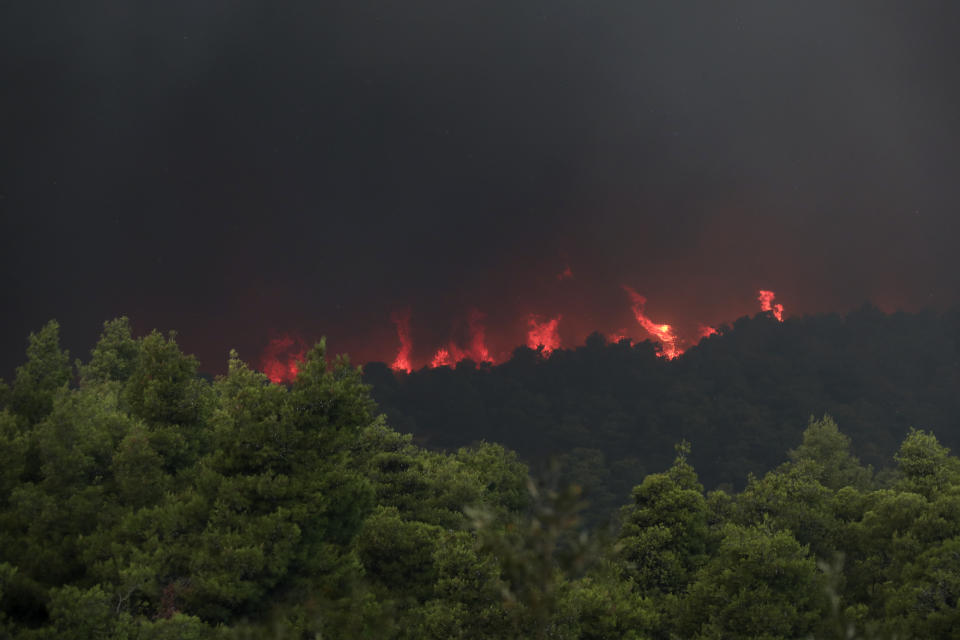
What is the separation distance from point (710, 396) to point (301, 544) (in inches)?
5856

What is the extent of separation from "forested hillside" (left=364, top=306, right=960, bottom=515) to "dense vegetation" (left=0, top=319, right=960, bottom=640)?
298ft

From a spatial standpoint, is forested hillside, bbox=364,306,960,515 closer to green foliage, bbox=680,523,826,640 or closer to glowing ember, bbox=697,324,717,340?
glowing ember, bbox=697,324,717,340

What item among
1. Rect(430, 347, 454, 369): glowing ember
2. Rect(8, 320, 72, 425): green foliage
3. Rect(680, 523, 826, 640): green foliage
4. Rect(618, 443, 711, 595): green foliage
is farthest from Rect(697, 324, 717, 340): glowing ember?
Rect(8, 320, 72, 425): green foliage

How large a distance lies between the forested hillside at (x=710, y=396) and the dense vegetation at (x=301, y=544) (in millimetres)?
90784

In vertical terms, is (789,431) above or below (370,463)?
above

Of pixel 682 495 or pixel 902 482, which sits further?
pixel 902 482

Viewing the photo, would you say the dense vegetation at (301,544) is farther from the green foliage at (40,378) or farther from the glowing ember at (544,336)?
the glowing ember at (544,336)

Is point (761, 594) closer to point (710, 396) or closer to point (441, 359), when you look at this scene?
point (710, 396)

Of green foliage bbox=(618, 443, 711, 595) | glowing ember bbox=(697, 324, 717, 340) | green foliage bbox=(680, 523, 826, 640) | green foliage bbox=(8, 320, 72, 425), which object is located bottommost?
green foliage bbox=(680, 523, 826, 640)

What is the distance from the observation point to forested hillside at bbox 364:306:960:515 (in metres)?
137

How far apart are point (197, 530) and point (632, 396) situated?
150m

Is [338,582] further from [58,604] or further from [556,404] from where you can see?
[556,404]

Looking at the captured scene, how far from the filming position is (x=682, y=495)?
101 feet

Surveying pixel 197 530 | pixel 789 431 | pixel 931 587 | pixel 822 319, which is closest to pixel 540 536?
Result: pixel 197 530
